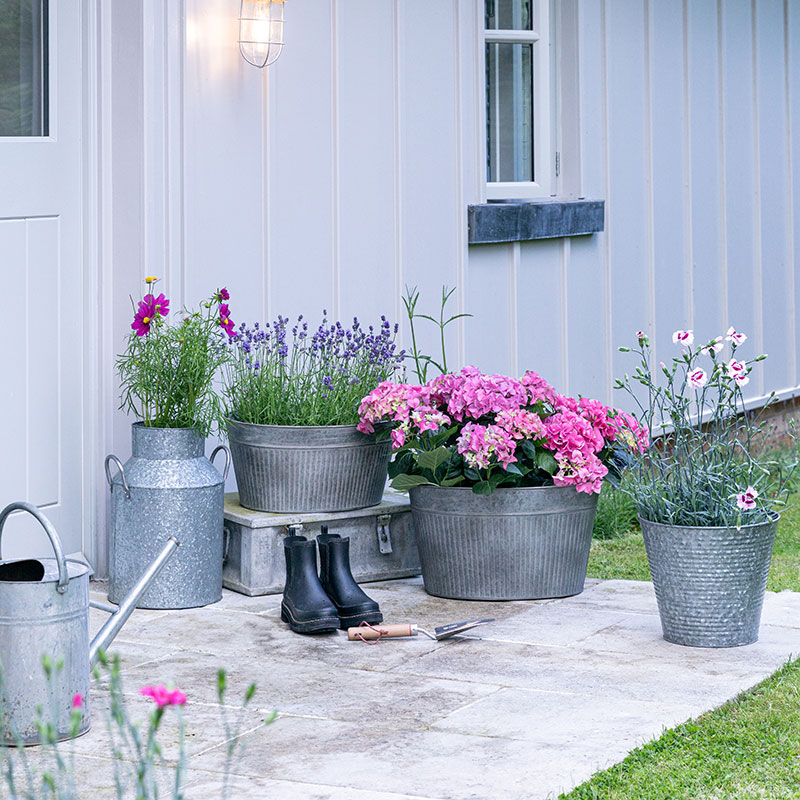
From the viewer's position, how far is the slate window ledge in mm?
5438

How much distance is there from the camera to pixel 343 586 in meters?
3.94

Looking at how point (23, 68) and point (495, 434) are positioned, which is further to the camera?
point (23, 68)

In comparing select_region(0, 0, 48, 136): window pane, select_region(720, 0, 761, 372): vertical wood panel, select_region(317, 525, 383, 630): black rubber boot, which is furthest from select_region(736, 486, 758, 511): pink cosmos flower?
select_region(720, 0, 761, 372): vertical wood panel

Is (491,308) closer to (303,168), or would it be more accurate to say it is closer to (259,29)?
(303,168)

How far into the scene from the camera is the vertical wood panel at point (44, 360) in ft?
13.8

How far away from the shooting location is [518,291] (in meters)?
5.75

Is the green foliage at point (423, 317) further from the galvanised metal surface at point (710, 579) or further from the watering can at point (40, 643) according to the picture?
the watering can at point (40, 643)

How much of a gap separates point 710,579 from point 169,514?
4.87 feet

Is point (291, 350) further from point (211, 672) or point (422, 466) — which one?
point (211, 672)

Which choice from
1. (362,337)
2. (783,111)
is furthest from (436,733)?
(783,111)

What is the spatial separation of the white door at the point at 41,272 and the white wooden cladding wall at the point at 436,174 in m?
0.14

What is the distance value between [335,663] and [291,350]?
1435 mm

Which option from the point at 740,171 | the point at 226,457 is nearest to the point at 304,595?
the point at 226,457

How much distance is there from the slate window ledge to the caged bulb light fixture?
115cm
